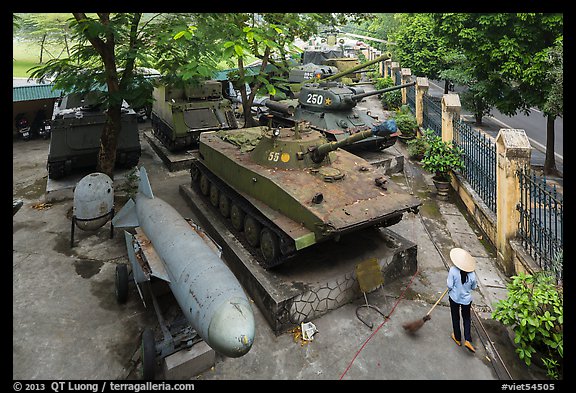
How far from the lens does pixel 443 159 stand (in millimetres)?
10398

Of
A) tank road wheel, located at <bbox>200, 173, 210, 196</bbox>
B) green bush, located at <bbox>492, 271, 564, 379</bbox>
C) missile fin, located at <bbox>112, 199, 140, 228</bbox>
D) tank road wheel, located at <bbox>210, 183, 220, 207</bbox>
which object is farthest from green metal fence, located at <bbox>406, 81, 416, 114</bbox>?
missile fin, located at <bbox>112, 199, 140, 228</bbox>

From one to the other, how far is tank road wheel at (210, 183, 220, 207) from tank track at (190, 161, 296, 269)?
0.13 meters

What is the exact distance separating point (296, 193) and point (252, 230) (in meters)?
→ 1.44

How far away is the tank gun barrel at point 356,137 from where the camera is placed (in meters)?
6.22

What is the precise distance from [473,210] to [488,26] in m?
6.23

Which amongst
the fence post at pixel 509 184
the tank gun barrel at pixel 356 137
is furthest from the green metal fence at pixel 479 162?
the tank gun barrel at pixel 356 137

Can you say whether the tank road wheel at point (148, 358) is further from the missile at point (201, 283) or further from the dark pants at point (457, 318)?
the dark pants at point (457, 318)

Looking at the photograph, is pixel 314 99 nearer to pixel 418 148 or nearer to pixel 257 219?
pixel 418 148

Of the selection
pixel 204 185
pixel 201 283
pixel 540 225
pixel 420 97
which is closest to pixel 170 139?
pixel 204 185

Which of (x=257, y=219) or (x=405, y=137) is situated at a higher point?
(x=405, y=137)

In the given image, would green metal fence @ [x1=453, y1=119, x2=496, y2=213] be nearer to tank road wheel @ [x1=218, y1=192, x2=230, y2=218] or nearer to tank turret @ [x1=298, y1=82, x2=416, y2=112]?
tank turret @ [x1=298, y1=82, x2=416, y2=112]

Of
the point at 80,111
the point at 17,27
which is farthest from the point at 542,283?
the point at 80,111

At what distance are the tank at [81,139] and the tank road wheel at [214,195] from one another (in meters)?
4.33
